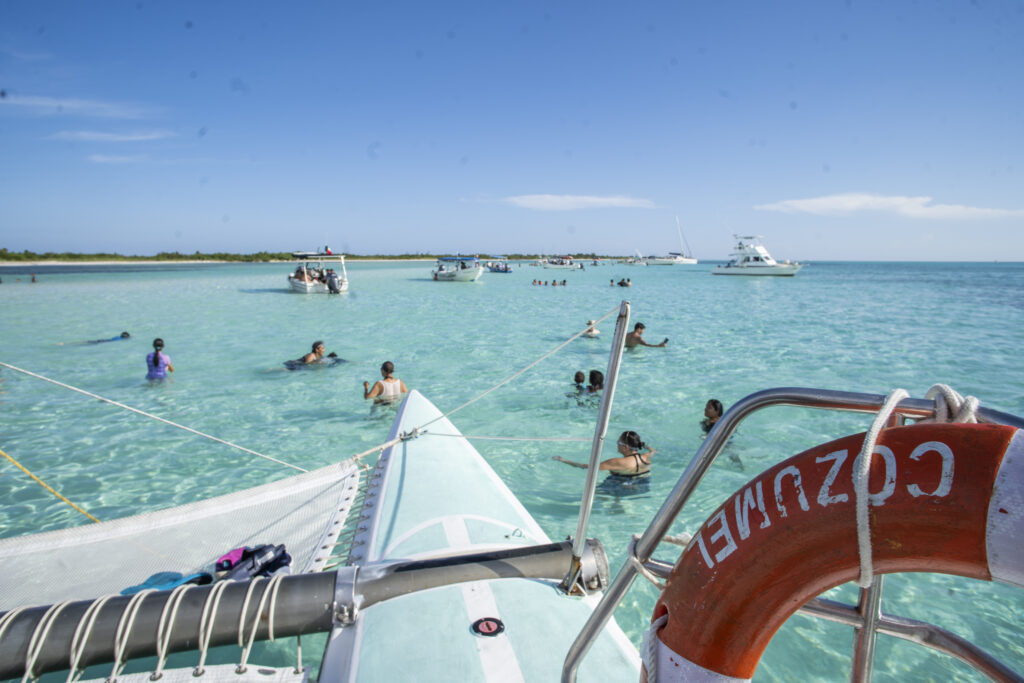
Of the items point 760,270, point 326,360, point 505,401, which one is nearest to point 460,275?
point 760,270

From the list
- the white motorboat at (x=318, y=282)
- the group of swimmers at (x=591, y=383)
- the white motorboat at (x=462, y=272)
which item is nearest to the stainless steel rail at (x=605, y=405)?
the group of swimmers at (x=591, y=383)

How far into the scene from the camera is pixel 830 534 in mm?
1035

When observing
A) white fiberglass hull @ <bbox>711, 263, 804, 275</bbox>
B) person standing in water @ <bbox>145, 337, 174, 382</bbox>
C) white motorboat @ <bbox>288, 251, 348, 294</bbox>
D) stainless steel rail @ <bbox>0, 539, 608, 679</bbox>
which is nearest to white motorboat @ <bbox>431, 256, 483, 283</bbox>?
white motorboat @ <bbox>288, 251, 348, 294</bbox>

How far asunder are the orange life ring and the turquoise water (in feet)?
9.45

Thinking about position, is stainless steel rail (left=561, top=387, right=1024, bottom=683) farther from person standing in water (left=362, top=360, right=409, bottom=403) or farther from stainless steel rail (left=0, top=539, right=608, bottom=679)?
person standing in water (left=362, top=360, right=409, bottom=403)

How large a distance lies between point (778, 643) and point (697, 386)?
24.1 feet

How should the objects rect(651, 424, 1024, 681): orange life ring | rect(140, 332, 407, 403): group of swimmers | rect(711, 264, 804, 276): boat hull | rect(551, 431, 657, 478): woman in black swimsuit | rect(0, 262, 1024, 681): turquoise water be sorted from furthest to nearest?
rect(711, 264, 804, 276): boat hull
rect(140, 332, 407, 403): group of swimmers
rect(551, 431, 657, 478): woman in black swimsuit
rect(0, 262, 1024, 681): turquoise water
rect(651, 424, 1024, 681): orange life ring

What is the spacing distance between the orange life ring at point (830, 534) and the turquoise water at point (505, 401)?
288 cm

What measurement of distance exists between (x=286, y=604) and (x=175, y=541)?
1937 mm

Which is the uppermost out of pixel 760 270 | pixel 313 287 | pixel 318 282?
pixel 760 270

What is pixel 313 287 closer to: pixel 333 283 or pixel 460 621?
pixel 333 283

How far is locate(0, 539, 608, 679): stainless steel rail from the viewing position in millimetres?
2229

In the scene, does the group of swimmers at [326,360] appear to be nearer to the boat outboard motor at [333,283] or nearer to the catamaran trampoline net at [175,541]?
the catamaran trampoline net at [175,541]

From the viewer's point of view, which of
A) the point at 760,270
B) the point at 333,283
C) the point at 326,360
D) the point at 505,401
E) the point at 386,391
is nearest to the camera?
the point at 386,391
